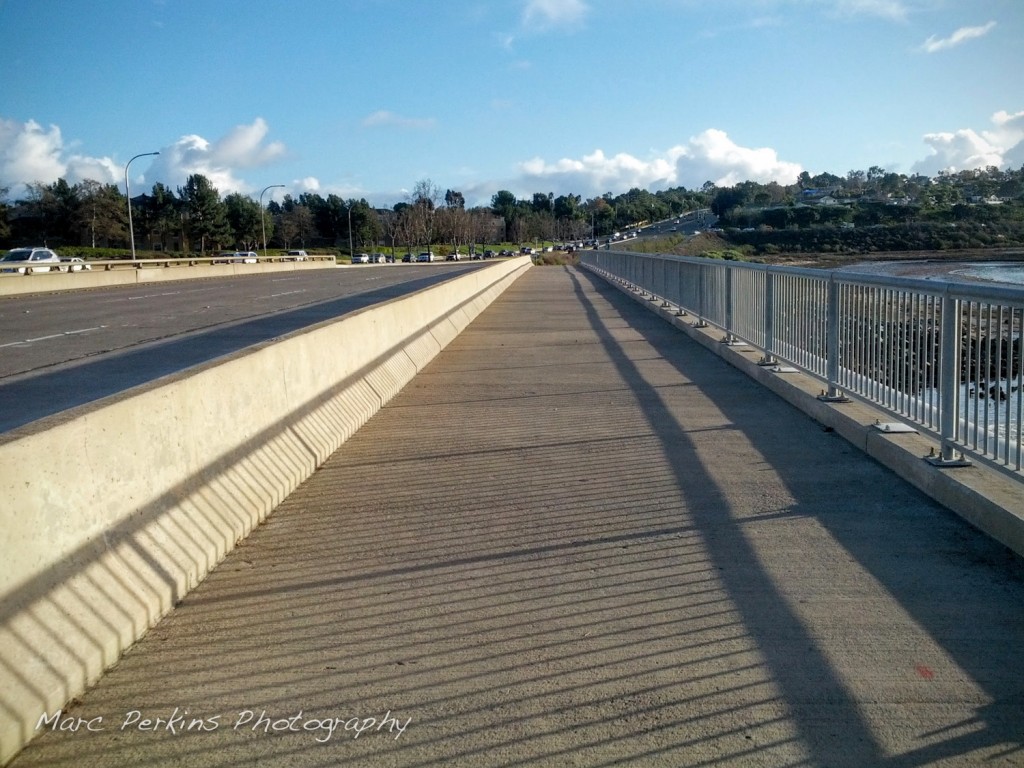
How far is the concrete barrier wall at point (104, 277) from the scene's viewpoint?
3821 cm

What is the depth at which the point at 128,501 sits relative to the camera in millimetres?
5402

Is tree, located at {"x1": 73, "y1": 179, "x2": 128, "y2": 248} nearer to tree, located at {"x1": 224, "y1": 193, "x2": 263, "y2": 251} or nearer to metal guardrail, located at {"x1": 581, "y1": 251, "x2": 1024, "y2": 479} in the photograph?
tree, located at {"x1": 224, "y1": 193, "x2": 263, "y2": 251}

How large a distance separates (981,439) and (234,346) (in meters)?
13.5

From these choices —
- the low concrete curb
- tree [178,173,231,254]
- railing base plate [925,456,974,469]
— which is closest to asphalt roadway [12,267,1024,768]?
the low concrete curb

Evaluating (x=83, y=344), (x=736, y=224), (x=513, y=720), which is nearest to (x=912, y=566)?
(x=513, y=720)

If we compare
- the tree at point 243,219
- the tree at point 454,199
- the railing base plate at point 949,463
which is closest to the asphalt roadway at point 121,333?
the railing base plate at point 949,463

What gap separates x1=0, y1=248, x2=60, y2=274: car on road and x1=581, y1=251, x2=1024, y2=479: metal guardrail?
44.6m

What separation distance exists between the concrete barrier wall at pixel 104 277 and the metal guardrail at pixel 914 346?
1273 inches

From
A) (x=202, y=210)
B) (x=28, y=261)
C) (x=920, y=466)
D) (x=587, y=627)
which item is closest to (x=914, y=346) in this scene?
(x=920, y=466)

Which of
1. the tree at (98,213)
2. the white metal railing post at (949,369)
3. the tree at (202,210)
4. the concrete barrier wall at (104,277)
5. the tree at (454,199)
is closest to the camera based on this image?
the white metal railing post at (949,369)

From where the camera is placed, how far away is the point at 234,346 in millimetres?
17750

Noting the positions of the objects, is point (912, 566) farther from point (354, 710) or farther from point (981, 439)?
point (354, 710)

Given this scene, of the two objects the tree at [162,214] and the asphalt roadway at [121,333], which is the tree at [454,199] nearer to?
the tree at [162,214]

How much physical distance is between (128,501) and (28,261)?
53.5m
